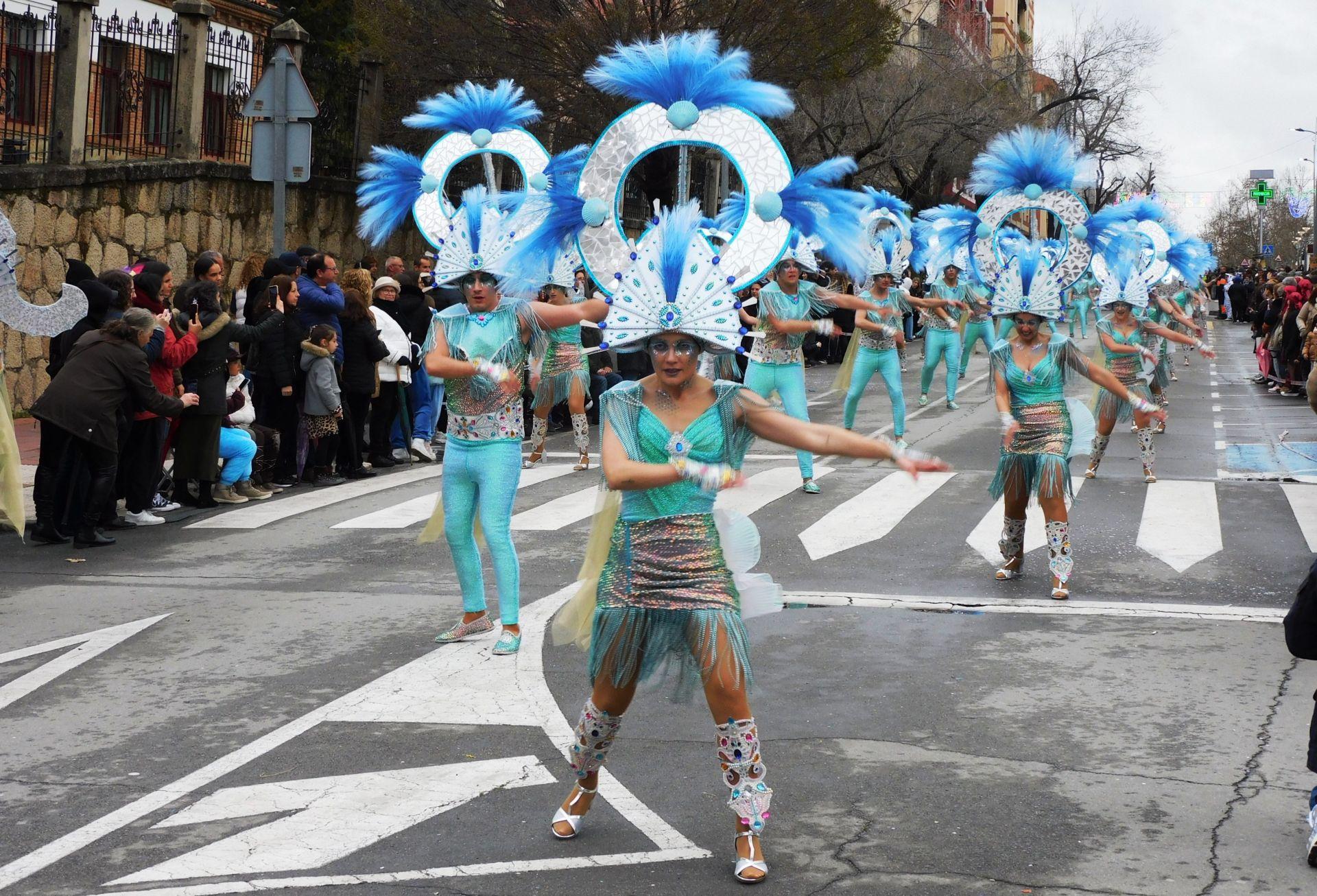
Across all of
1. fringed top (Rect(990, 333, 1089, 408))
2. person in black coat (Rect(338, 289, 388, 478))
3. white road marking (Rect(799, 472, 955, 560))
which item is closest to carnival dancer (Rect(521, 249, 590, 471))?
person in black coat (Rect(338, 289, 388, 478))

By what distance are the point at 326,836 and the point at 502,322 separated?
3.50 meters

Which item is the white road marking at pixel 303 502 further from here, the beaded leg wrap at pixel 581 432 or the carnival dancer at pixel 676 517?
the carnival dancer at pixel 676 517

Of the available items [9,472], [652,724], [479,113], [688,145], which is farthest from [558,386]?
[688,145]

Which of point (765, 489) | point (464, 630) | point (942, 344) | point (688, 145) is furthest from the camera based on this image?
→ point (942, 344)

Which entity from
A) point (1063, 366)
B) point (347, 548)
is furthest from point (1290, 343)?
point (347, 548)

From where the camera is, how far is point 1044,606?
9172 millimetres

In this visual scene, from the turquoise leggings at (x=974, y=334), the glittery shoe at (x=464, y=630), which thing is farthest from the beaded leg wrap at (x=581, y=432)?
the turquoise leggings at (x=974, y=334)

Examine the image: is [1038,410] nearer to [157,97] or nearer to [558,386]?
[558,386]

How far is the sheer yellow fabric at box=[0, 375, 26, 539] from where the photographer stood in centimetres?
1038

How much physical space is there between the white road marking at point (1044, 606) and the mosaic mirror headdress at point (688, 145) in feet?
11.0

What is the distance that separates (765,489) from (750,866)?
9.04m

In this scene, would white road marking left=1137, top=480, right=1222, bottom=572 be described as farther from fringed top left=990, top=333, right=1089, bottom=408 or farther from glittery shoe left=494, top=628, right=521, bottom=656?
glittery shoe left=494, top=628, right=521, bottom=656

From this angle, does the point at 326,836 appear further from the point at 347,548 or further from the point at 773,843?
the point at 347,548

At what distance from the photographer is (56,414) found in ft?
35.4
